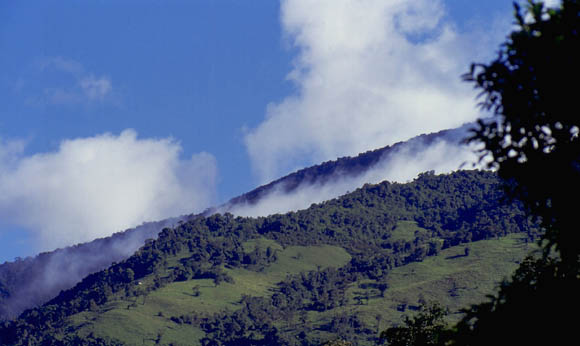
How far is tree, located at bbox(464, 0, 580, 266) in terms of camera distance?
2942 centimetres

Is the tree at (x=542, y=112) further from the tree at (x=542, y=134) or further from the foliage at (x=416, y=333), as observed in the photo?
the foliage at (x=416, y=333)

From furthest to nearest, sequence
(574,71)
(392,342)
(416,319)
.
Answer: (416,319) < (392,342) < (574,71)

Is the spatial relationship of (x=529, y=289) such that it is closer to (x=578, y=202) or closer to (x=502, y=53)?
(x=578, y=202)

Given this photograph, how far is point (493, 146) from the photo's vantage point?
30.5 meters

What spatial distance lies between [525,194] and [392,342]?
3598 cm

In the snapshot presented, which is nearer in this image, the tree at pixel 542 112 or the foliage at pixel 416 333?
the tree at pixel 542 112

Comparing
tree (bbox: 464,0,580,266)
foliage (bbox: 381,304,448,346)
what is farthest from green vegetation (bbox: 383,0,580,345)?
foliage (bbox: 381,304,448,346)

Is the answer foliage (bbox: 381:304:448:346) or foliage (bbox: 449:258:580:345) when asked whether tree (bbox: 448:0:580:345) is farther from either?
foliage (bbox: 381:304:448:346)

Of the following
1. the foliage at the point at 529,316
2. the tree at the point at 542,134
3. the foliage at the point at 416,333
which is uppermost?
the tree at the point at 542,134

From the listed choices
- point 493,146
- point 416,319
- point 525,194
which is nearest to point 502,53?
point 493,146

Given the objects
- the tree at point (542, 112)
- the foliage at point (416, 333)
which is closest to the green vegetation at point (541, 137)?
the tree at point (542, 112)

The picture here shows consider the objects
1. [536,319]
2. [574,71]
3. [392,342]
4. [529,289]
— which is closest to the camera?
[574,71]

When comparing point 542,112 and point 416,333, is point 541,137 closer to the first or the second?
point 542,112

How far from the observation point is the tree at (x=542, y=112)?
29.4 m
